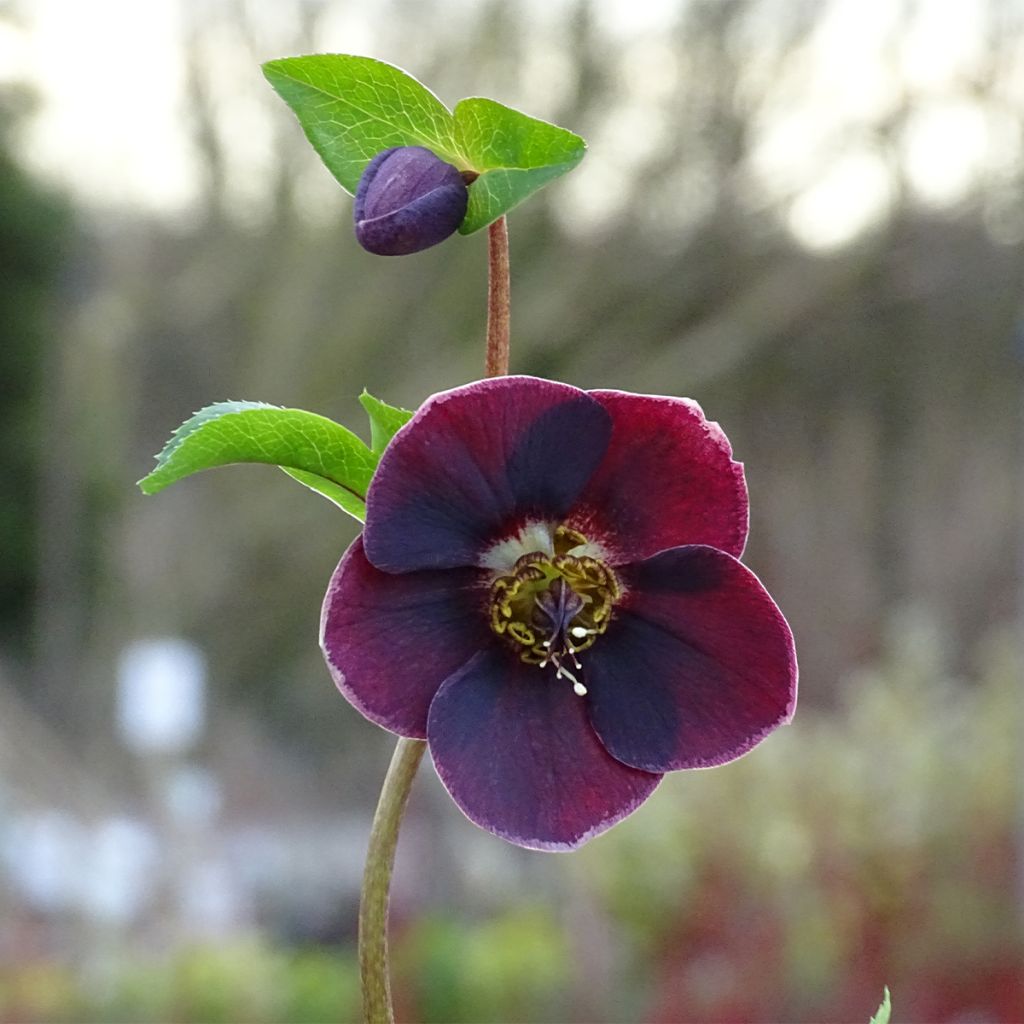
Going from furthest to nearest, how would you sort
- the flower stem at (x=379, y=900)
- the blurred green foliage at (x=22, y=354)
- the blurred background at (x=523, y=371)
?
the blurred green foliage at (x=22, y=354) → the blurred background at (x=523, y=371) → the flower stem at (x=379, y=900)

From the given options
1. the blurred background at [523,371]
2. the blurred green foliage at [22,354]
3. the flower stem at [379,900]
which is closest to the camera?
the flower stem at [379,900]

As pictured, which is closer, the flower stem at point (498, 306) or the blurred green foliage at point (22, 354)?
the flower stem at point (498, 306)

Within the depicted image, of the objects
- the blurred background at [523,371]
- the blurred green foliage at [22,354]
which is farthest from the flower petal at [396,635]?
the blurred green foliage at [22,354]

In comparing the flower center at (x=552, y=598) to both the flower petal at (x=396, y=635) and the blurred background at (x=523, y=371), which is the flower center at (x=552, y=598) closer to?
the flower petal at (x=396, y=635)

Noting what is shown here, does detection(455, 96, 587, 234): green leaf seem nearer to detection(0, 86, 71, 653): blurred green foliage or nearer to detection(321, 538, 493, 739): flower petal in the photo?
detection(321, 538, 493, 739): flower petal

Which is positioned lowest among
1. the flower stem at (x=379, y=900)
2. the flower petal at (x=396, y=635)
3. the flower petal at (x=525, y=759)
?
the flower stem at (x=379, y=900)

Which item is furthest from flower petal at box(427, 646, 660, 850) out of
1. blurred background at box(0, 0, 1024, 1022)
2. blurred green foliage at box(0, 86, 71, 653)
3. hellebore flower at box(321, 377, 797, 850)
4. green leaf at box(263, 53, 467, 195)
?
blurred green foliage at box(0, 86, 71, 653)

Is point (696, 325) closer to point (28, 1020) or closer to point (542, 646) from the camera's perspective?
point (28, 1020)

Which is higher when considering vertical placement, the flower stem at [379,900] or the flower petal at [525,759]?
the flower petal at [525,759]
